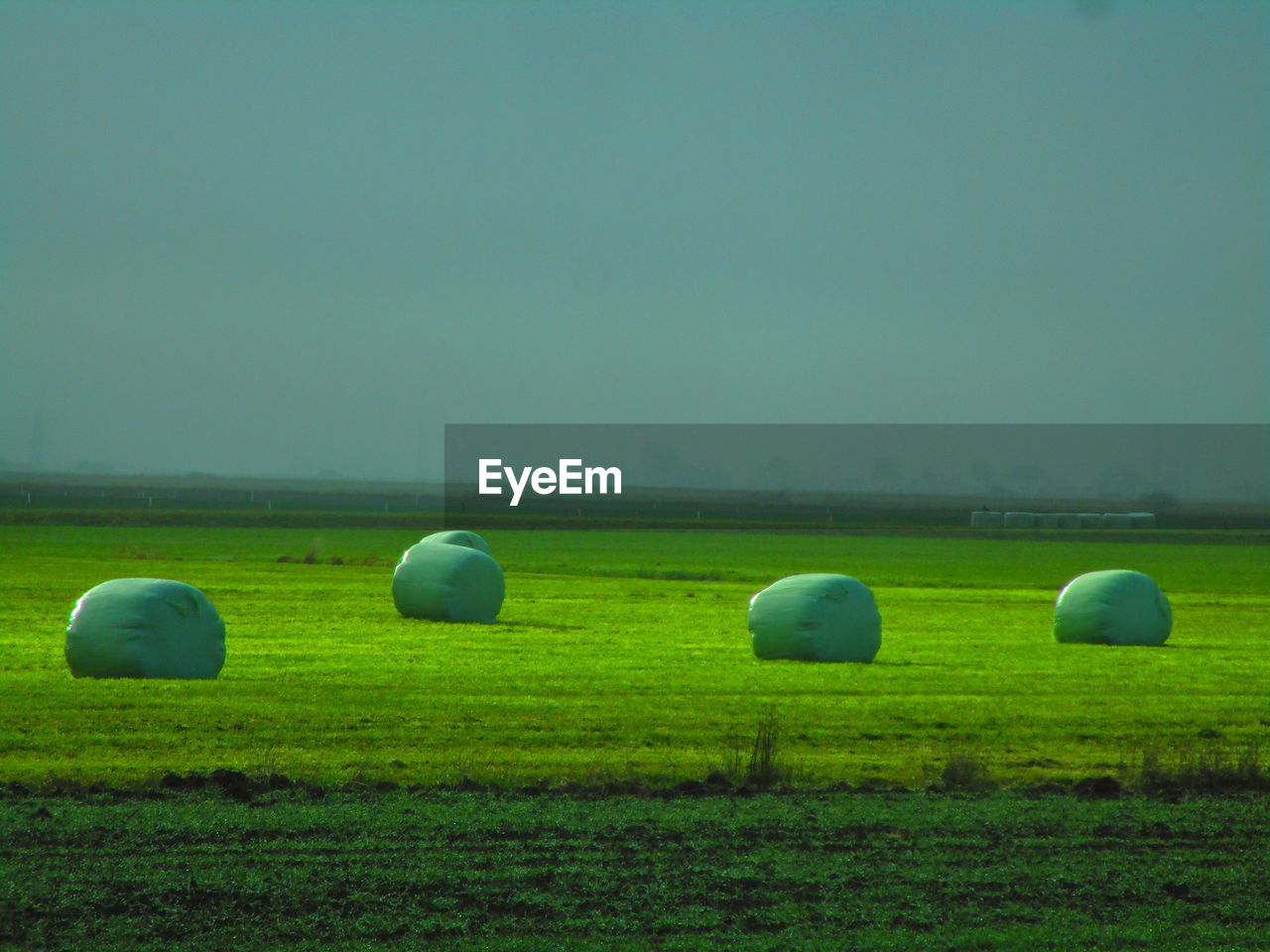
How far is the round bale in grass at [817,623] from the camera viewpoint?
19.4 metres

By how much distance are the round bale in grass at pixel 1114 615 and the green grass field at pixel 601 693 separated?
534mm

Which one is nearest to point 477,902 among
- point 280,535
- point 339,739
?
point 339,739

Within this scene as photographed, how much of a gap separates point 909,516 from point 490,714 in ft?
346

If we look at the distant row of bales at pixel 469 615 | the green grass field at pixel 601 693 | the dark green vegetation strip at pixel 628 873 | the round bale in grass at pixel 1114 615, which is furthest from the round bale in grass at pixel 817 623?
the dark green vegetation strip at pixel 628 873

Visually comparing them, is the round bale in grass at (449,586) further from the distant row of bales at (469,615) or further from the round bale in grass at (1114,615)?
the round bale in grass at (1114,615)

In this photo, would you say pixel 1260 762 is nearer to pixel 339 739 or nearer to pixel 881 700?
pixel 881 700

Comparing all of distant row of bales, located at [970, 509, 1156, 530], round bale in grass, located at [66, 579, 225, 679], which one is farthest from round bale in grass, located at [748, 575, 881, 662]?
distant row of bales, located at [970, 509, 1156, 530]

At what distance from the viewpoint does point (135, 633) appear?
15.9 m

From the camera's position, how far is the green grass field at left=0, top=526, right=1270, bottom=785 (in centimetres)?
1186

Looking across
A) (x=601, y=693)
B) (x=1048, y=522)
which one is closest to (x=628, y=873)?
(x=601, y=693)

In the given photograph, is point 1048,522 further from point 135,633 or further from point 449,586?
point 135,633

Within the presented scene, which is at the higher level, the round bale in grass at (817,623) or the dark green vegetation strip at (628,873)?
the round bale in grass at (817,623)

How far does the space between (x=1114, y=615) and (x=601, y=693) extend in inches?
439

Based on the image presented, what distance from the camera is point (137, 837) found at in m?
8.67
